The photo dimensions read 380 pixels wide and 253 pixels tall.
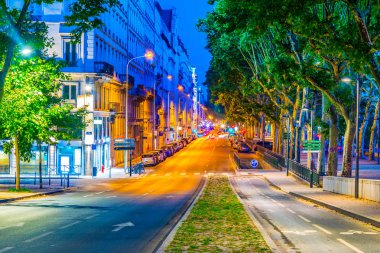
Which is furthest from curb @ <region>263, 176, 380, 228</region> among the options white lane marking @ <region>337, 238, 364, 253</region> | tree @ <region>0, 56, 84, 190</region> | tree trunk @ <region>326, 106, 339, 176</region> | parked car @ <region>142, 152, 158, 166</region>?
parked car @ <region>142, 152, 158, 166</region>

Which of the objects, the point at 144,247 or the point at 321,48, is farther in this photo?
the point at 321,48

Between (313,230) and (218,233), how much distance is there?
3.52 m

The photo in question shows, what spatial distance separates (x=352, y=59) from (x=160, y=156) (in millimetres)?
56725

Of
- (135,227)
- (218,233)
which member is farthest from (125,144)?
(218,233)

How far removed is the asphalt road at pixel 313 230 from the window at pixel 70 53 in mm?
33442

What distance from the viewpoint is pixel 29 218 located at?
2206 cm

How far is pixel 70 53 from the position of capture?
5766 centimetres

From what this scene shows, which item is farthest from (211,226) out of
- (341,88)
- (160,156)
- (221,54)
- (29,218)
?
(160,156)

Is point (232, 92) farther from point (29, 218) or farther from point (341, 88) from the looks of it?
point (29, 218)

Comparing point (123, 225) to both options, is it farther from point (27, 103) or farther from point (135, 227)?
point (27, 103)

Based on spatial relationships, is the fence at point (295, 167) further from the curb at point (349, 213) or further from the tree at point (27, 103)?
the tree at point (27, 103)

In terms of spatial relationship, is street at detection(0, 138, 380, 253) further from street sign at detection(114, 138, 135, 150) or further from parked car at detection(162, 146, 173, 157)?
parked car at detection(162, 146, 173, 157)

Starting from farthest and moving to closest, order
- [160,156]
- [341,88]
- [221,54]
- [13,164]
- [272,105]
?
[272,105]
[160,156]
[221,54]
[13,164]
[341,88]

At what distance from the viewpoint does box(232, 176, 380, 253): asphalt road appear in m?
14.6
